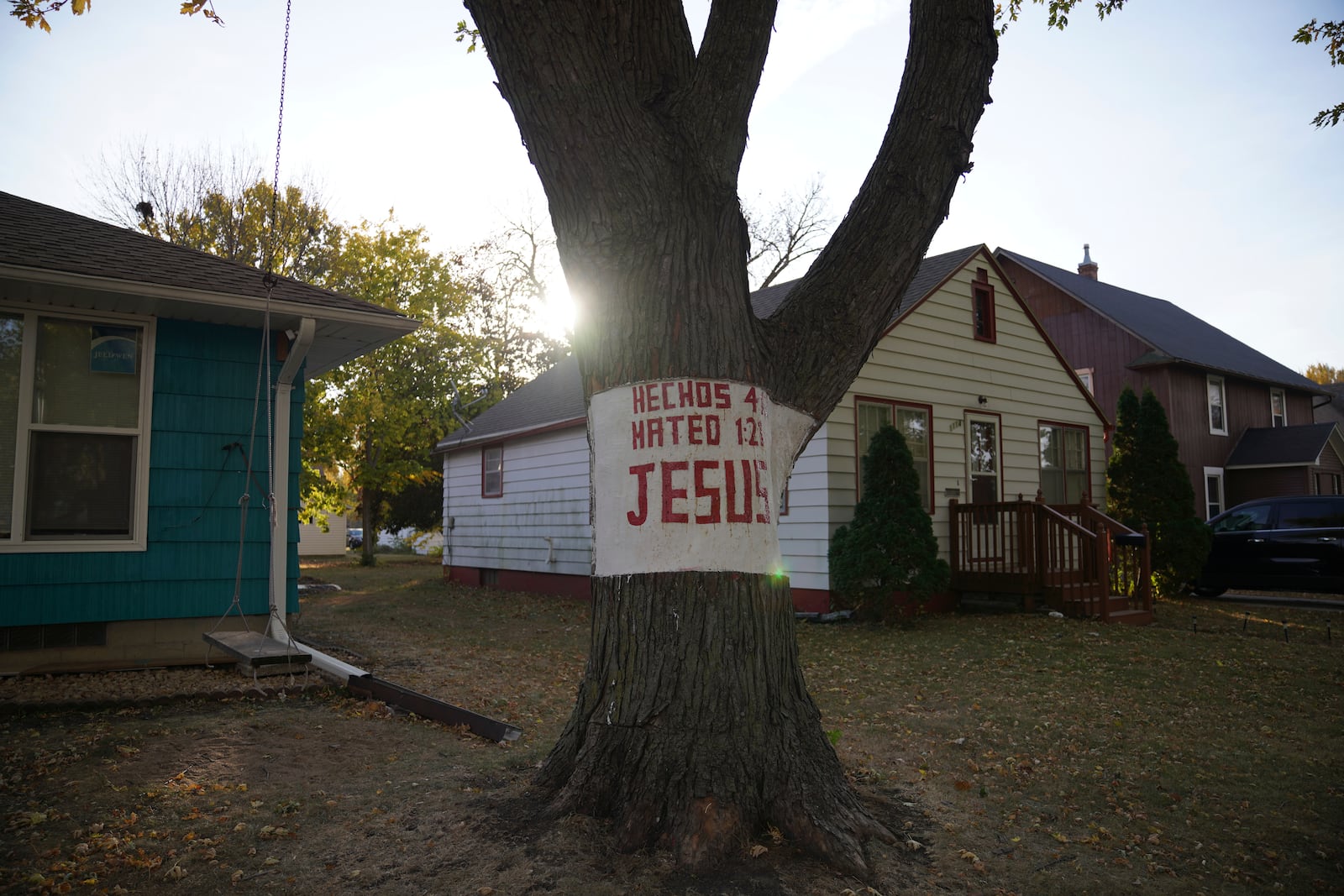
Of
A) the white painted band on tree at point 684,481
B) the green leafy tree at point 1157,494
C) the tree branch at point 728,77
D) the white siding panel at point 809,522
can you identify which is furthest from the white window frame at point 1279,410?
the white painted band on tree at point 684,481

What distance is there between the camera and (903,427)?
1177cm

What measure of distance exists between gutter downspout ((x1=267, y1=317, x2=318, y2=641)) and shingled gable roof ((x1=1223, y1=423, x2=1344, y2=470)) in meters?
23.1

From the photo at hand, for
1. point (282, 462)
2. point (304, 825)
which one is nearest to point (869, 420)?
point (282, 462)

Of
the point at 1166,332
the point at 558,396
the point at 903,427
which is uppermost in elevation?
the point at 1166,332

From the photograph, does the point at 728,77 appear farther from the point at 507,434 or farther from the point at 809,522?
the point at 507,434

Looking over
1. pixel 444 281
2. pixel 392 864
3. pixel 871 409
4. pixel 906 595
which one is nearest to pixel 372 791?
pixel 392 864

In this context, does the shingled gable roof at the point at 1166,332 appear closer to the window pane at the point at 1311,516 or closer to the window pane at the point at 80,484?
the window pane at the point at 1311,516

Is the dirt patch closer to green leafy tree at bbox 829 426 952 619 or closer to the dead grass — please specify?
the dead grass

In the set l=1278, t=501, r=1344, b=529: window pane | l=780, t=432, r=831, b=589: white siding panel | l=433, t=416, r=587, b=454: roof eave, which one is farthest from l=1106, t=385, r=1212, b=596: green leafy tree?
l=433, t=416, r=587, b=454: roof eave

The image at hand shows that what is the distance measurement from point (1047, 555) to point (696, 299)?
8787mm

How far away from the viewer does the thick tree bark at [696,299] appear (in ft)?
10.8

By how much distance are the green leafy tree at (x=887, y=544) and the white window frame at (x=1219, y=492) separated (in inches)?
603

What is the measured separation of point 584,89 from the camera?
358 cm

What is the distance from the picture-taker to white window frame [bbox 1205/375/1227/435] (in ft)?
72.9
